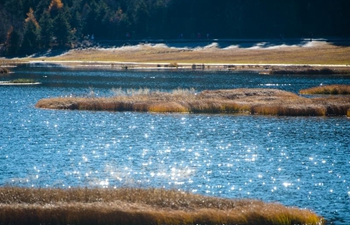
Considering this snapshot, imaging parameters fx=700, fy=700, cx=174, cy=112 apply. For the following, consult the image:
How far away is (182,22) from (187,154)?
431 feet

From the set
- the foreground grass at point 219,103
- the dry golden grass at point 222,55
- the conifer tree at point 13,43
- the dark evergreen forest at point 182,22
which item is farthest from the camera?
the conifer tree at point 13,43

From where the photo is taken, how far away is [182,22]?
16775 centimetres

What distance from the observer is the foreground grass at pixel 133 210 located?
22.5m

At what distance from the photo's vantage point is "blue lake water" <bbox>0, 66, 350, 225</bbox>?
96.9ft

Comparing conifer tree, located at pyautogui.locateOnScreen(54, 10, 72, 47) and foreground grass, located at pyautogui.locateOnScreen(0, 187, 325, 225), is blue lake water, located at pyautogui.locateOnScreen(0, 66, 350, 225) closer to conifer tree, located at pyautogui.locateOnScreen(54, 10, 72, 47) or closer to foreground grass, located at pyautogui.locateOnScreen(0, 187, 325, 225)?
foreground grass, located at pyautogui.locateOnScreen(0, 187, 325, 225)

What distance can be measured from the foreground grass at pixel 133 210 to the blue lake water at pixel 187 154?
318 centimetres

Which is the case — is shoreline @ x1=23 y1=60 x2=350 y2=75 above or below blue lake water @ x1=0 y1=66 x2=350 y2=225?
below

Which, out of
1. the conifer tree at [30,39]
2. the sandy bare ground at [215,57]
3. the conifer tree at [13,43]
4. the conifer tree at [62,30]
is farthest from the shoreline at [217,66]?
the conifer tree at [13,43]

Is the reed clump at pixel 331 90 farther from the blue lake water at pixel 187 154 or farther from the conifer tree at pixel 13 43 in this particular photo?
the conifer tree at pixel 13 43

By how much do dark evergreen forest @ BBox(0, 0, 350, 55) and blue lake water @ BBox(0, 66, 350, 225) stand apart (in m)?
102

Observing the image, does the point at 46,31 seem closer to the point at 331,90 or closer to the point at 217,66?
the point at 217,66

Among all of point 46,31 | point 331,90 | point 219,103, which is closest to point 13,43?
point 46,31

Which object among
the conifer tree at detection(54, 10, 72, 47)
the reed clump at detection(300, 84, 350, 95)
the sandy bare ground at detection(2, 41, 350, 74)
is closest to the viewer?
the reed clump at detection(300, 84, 350, 95)

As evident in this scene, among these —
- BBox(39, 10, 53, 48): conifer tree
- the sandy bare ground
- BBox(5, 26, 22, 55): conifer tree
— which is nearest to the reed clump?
the sandy bare ground
